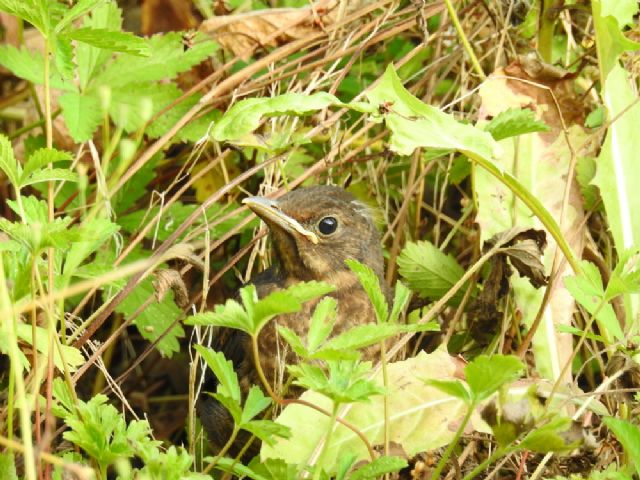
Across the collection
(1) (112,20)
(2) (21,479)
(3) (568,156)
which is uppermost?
(1) (112,20)

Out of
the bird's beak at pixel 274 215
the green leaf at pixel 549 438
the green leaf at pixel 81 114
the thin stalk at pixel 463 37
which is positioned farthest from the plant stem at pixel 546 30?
the green leaf at pixel 549 438

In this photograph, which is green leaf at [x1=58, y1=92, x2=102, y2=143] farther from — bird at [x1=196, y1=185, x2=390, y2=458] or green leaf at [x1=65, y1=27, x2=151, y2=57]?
green leaf at [x1=65, y1=27, x2=151, y2=57]

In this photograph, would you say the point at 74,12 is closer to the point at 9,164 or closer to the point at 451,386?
the point at 9,164

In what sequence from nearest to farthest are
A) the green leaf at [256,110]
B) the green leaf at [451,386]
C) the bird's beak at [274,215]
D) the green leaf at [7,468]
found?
the green leaf at [451,386] → the green leaf at [7,468] → the green leaf at [256,110] → the bird's beak at [274,215]

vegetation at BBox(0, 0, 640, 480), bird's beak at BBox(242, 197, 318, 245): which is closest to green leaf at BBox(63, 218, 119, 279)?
vegetation at BBox(0, 0, 640, 480)

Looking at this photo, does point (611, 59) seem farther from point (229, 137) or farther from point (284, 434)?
point (284, 434)

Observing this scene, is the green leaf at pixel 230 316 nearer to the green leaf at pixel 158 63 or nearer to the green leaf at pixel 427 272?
the green leaf at pixel 427 272

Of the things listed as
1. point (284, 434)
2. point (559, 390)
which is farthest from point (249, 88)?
point (284, 434)

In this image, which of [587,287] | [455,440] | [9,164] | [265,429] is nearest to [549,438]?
[455,440]
